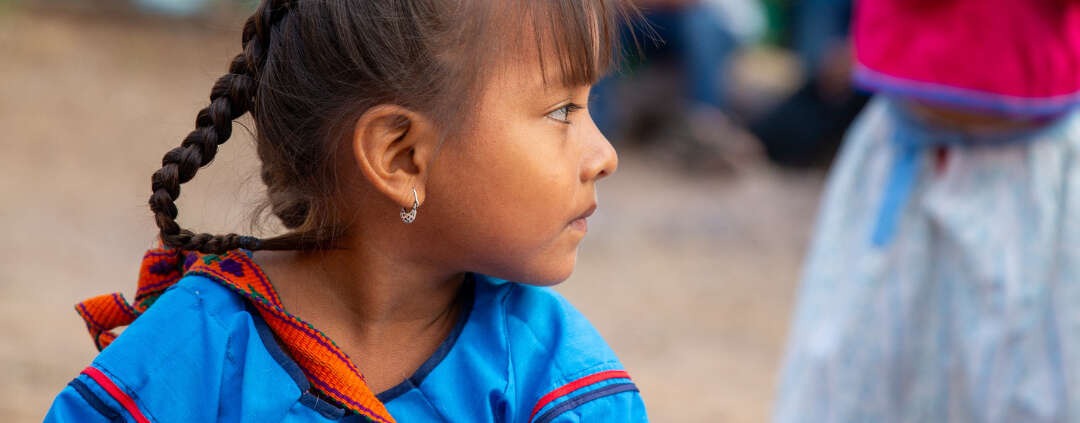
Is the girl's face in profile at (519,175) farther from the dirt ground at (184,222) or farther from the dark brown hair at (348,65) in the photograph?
the dirt ground at (184,222)

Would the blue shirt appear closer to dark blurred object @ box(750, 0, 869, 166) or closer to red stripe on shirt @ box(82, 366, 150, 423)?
red stripe on shirt @ box(82, 366, 150, 423)

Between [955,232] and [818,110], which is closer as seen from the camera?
[955,232]

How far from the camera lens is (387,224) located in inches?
55.0

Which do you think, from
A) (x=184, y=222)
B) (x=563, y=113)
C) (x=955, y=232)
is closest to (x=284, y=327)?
(x=563, y=113)

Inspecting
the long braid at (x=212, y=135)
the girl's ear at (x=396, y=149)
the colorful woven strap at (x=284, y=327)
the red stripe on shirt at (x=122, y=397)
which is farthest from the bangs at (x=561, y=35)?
the red stripe on shirt at (x=122, y=397)

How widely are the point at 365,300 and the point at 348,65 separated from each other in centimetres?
32

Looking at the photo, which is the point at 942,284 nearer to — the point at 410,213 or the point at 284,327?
the point at 410,213

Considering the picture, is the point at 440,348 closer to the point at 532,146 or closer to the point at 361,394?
the point at 361,394

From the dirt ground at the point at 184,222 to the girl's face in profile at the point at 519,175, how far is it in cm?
47

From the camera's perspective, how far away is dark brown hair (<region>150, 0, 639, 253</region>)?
129cm

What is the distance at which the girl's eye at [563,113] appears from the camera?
1.35m

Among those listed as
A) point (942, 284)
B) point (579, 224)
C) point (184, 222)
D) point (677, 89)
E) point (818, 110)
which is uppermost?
point (579, 224)

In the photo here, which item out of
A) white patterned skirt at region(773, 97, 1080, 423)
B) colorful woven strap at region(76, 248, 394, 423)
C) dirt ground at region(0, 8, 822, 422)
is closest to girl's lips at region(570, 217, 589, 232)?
colorful woven strap at region(76, 248, 394, 423)

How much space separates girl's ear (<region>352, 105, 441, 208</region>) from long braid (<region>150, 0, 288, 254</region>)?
15 cm
